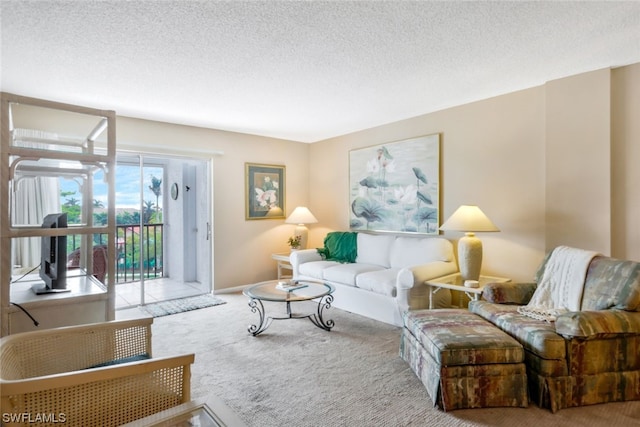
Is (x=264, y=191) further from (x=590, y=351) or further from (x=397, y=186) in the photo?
(x=590, y=351)

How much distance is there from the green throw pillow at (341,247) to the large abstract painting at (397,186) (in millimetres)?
283

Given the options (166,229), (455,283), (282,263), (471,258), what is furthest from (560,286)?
(166,229)

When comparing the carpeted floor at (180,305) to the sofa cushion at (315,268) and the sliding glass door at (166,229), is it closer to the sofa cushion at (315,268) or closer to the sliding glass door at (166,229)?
the sliding glass door at (166,229)

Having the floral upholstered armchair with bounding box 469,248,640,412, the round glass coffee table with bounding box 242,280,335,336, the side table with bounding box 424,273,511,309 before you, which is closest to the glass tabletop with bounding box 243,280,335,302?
the round glass coffee table with bounding box 242,280,335,336

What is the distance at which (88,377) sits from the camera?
116 centimetres

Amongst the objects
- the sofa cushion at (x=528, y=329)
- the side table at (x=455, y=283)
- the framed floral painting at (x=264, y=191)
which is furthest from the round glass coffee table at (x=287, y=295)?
the framed floral painting at (x=264, y=191)

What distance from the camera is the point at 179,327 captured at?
350 centimetres

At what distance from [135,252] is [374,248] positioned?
13.5 feet

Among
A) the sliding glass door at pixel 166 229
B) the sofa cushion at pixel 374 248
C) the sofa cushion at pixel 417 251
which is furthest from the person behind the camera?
the sliding glass door at pixel 166 229

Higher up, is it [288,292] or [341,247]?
[341,247]

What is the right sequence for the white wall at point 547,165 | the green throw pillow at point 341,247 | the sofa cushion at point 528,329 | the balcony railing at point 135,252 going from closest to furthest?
the sofa cushion at point 528,329 < the white wall at point 547,165 < the green throw pillow at point 341,247 < the balcony railing at point 135,252

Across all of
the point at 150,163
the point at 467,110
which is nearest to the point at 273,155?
the point at 150,163

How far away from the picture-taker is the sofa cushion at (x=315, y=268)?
4359 millimetres

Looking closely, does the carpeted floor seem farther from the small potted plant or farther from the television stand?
the television stand
